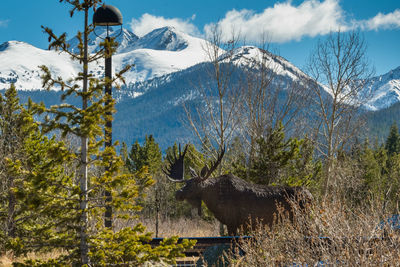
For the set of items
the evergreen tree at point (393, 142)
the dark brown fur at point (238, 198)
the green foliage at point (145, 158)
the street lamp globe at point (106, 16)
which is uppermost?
the evergreen tree at point (393, 142)

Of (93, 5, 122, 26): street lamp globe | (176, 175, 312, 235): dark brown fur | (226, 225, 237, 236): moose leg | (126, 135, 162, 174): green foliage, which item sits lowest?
(226, 225, 237, 236): moose leg

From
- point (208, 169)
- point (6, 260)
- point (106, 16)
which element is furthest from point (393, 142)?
point (106, 16)

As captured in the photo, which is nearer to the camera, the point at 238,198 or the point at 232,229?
the point at 238,198

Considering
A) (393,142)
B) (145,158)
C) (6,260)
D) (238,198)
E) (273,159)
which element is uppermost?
(393,142)

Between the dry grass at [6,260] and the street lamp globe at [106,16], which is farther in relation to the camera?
the dry grass at [6,260]

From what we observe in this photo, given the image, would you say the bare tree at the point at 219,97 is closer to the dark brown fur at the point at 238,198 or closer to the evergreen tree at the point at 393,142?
the dark brown fur at the point at 238,198

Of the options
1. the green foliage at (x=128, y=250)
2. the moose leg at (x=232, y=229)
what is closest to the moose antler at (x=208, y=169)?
the moose leg at (x=232, y=229)

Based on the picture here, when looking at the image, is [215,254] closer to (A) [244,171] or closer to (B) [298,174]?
(A) [244,171]

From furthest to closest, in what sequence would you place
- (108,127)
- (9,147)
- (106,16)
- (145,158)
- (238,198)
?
(145,158), (9,147), (238,198), (106,16), (108,127)

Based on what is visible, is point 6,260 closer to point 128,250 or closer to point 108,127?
point 108,127

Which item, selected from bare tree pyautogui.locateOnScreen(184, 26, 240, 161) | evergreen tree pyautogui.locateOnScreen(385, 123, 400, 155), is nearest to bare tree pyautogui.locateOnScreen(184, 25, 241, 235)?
bare tree pyautogui.locateOnScreen(184, 26, 240, 161)

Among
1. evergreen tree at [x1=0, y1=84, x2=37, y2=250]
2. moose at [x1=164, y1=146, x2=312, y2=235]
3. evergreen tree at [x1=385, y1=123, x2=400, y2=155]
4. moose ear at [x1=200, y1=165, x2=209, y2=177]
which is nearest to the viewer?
moose at [x1=164, y1=146, x2=312, y2=235]

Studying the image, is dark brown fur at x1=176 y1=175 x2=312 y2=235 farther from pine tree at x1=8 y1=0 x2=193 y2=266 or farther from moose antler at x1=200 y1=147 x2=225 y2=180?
pine tree at x1=8 y1=0 x2=193 y2=266

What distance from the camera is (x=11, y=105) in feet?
44.1
